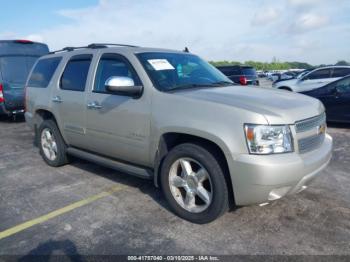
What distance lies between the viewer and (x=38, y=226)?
3.54 metres

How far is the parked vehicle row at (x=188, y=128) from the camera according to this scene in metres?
3.06

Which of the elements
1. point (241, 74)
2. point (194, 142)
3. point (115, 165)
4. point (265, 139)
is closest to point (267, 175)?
point (265, 139)

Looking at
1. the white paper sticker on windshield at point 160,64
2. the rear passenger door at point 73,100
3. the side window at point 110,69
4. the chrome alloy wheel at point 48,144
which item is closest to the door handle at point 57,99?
the rear passenger door at point 73,100

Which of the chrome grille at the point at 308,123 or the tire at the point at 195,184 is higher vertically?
the chrome grille at the point at 308,123

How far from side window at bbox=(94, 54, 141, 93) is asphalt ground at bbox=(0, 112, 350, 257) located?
140cm

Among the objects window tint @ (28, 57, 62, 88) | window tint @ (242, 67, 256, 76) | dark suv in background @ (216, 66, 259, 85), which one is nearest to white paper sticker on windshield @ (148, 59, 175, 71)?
window tint @ (28, 57, 62, 88)

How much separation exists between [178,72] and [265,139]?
1.62 m

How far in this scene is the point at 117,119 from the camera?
410 cm

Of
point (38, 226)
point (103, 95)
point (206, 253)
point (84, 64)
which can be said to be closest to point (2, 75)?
point (84, 64)

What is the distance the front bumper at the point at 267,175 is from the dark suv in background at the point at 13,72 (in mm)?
8926

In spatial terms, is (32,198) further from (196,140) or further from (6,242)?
(196,140)

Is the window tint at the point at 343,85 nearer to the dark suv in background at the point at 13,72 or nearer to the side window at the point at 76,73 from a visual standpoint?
the side window at the point at 76,73

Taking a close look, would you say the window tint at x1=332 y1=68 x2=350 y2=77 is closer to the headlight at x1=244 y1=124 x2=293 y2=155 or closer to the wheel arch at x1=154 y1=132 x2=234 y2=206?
the wheel arch at x1=154 y1=132 x2=234 y2=206

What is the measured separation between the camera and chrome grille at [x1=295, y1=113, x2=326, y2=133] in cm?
321
